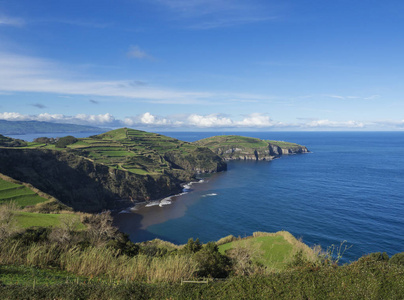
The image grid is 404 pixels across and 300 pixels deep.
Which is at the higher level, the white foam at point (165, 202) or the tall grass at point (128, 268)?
the tall grass at point (128, 268)

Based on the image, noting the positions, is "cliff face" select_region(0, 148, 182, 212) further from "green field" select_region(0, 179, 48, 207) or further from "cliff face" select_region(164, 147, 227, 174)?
"cliff face" select_region(164, 147, 227, 174)

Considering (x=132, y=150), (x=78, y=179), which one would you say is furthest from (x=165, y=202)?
(x=132, y=150)

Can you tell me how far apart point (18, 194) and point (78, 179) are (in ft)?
96.4

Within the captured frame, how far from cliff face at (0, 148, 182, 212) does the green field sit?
1555 cm

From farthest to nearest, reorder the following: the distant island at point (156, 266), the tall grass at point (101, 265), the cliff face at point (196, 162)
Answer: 1. the cliff face at point (196, 162)
2. the tall grass at point (101, 265)
3. the distant island at point (156, 266)

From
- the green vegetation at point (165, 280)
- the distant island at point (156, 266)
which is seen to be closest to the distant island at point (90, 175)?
the distant island at point (156, 266)

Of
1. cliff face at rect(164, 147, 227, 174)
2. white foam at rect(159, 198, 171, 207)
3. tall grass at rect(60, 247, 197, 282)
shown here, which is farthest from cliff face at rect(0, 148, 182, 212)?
tall grass at rect(60, 247, 197, 282)

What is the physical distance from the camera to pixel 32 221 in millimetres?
33656

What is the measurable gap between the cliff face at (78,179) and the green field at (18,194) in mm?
15549

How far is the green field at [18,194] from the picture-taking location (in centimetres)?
5159

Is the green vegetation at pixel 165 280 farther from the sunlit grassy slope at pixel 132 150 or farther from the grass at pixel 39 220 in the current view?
the sunlit grassy slope at pixel 132 150

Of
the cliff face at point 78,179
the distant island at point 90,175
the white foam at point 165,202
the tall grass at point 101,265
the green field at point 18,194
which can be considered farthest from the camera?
the white foam at point 165,202

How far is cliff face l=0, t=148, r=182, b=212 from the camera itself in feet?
245

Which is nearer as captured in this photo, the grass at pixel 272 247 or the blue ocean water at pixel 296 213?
the grass at pixel 272 247
